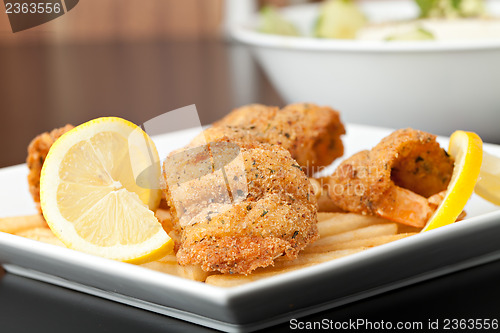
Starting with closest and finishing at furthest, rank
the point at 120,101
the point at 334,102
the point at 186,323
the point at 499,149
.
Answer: the point at 186,323 < the point at 499,149 < the point at 334,102 < the point at 120,101

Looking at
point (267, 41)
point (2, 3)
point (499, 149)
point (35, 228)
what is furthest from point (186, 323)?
point (2, 3)

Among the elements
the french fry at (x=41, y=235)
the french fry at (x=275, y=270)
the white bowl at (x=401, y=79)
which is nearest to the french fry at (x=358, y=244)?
the french fry at (x=275, y=270)

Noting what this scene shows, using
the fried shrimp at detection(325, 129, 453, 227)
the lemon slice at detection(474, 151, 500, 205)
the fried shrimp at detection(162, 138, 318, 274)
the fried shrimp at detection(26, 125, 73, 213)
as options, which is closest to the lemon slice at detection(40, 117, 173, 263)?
the fried shrimp at detection(162, 138, 318, 274)

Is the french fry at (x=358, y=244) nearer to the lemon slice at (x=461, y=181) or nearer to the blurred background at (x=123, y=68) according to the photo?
the lemon slice at (x=461, y=181)

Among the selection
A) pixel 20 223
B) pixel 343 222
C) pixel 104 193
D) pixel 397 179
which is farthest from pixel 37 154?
pixel 397 179

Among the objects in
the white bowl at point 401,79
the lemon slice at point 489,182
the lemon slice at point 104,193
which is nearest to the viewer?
the lemon slice at point 104,193

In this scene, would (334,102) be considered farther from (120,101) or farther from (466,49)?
(120,101)

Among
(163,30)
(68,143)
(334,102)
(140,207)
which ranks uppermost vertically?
(68,143)

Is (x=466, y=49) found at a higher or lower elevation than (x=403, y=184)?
higher
